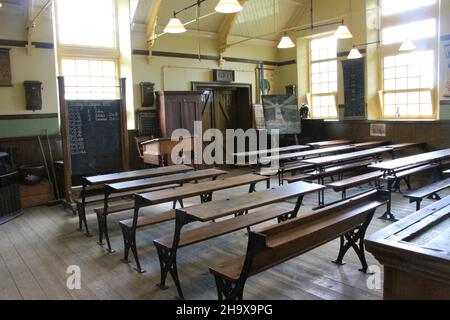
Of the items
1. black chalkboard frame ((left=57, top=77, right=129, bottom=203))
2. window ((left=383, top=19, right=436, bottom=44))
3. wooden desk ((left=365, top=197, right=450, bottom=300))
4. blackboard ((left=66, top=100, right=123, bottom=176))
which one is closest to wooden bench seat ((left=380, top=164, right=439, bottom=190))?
window ((left=383, top=19, right=436, bottom=44))

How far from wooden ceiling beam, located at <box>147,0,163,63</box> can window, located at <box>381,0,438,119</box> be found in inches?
180

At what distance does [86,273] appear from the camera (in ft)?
10.9

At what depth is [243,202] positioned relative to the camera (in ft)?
10.2

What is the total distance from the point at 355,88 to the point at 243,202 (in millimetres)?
6130

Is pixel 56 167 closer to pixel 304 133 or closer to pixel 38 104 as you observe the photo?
pixel 38 104

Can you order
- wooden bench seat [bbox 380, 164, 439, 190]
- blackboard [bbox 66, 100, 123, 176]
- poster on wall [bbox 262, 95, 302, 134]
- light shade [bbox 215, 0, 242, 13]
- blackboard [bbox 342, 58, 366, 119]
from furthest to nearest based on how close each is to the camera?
poster on wall [bbox 262, 95, 302, 134]
blackboard [bbox 342, 58, 366, 119]
blackboard [bbox 66, 100, 123, 176]
wooden bench seat [bbox 380, 164, 439, 190]
light shade [bbox 215, 0, 242, 13]

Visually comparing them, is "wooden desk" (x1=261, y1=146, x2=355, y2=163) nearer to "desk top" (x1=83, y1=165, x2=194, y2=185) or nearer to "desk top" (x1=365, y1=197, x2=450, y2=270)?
"desk top" (x1=83, y1=165, x2=194, y2=185)

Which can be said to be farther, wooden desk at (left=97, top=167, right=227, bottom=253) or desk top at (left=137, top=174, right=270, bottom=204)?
wooden desk at (left=97, top=167, right=227, bottom=253)

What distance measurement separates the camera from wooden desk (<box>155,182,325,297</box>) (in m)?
2.73

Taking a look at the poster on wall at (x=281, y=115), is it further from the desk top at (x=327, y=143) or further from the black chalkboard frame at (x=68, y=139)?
the black chalkboard frame at (x=68, y=139)

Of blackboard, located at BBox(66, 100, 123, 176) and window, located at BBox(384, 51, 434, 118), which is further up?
window, located at BBox(384, 51, 434, 118)

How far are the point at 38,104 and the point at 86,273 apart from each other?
158 inches

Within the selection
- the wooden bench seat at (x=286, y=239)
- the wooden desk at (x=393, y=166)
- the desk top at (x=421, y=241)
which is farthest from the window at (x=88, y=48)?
the desk top at (x=421, y=241)

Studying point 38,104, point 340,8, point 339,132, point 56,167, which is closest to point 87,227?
point 56,167
